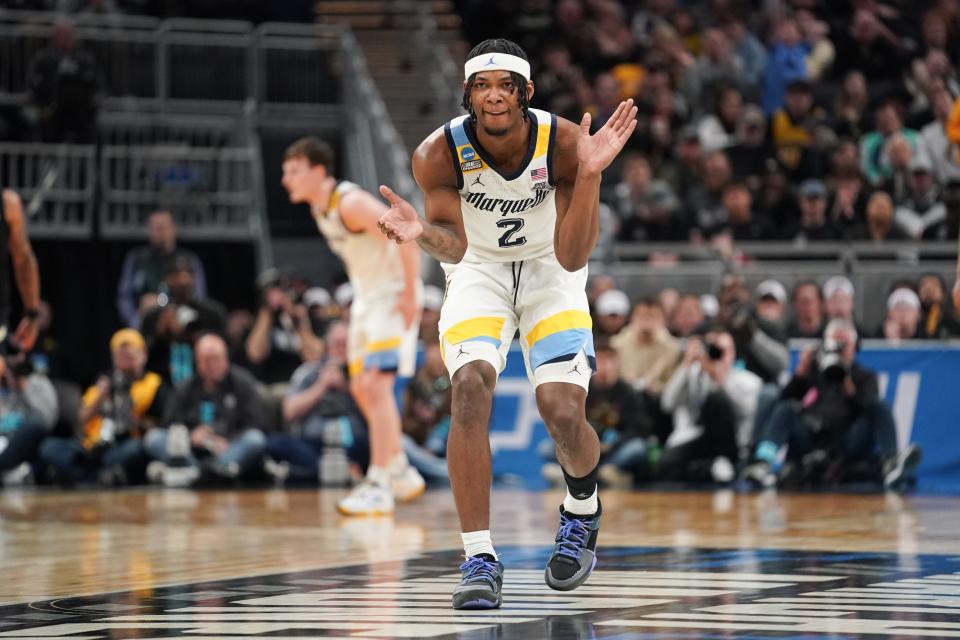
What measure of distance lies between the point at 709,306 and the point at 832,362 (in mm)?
2401

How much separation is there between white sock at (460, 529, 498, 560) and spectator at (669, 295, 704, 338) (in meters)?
9.06

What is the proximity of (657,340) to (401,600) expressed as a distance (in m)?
8.89

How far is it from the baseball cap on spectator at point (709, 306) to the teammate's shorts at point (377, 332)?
180 inches

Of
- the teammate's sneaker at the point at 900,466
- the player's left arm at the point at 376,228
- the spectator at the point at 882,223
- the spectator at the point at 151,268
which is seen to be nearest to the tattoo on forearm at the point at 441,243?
the player's left arm at the point at 376,228

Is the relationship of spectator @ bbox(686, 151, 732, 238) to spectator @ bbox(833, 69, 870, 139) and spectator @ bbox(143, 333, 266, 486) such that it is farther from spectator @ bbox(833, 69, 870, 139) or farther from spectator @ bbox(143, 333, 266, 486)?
spectator @ bbox(143, 333, 266, 486)

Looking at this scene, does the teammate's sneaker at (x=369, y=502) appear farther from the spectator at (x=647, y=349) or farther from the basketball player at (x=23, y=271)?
the spectator at (x=647, y=349)

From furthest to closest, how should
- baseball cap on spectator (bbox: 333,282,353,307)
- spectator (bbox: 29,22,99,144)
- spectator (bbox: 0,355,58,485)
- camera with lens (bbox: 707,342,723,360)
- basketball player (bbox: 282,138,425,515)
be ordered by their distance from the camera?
spectator (bbox: 29,22,99,144)
baseball cap on spectator (bbox: 333,282,353,307)
spectator (bbox: 0,355,58,485)
camera with lens (bbox: 707,342,723,360)
basketball player (bbox: 282,138,425,515)

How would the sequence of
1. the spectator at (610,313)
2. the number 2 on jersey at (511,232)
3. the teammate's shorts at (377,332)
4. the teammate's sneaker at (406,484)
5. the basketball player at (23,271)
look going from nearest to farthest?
the number 2 on jersey at (511,232)
the basketball player at (23,271)
the teammate's shorts at (377,332)
the teammate's sneaker at (406,484)
the spectator at (610,313)

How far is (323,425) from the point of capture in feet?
50.3

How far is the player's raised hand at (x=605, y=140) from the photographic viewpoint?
6.56 meters

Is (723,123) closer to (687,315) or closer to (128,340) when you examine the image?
(687,315)

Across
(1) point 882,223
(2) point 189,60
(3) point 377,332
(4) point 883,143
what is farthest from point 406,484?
(2) point 189,60

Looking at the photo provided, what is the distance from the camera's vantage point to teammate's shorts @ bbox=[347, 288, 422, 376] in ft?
39.0

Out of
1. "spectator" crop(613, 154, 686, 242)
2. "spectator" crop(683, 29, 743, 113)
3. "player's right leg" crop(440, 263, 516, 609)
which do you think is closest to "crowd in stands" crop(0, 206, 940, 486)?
"spectator" crop(613, 154, 686, 242)
